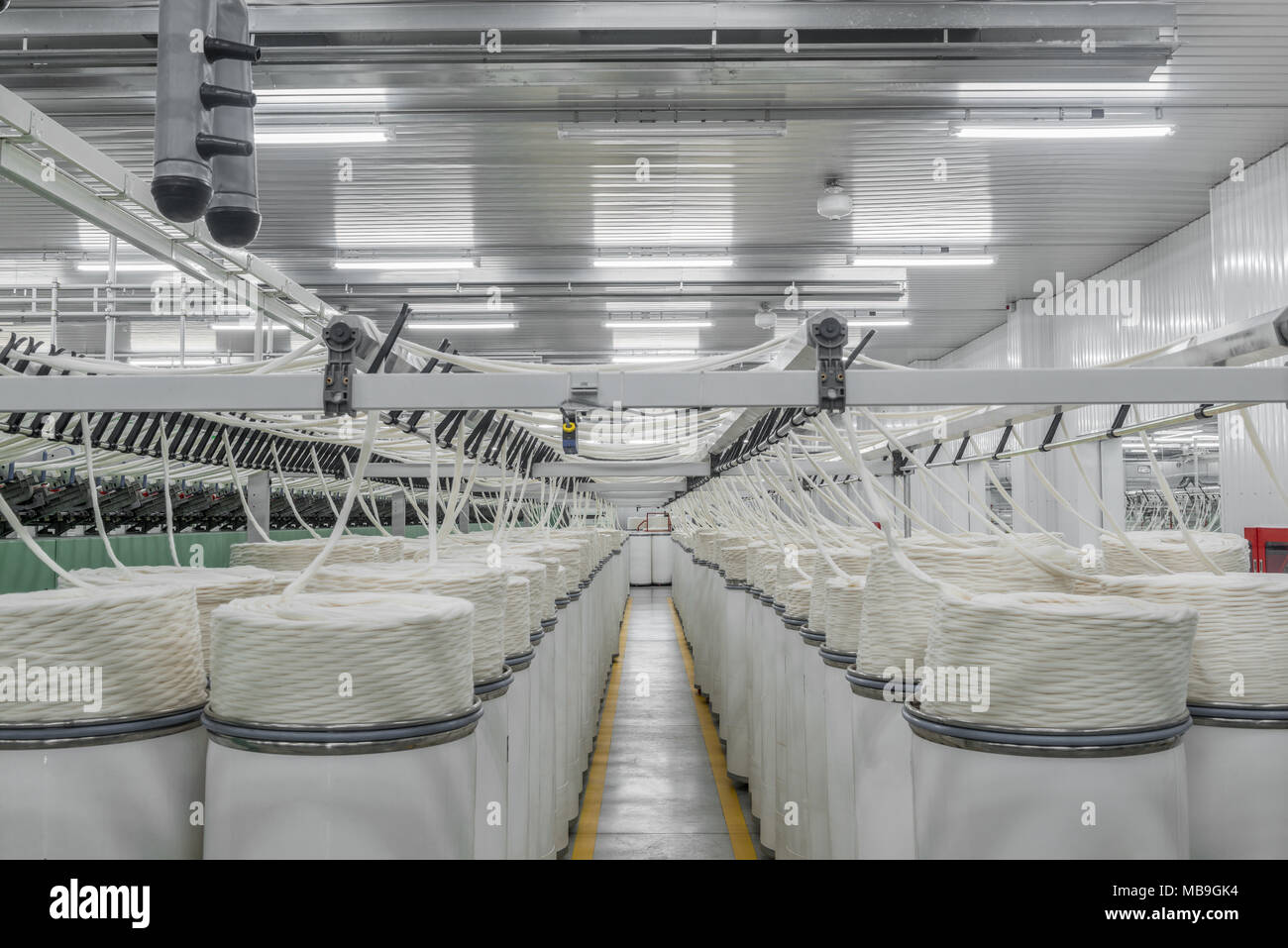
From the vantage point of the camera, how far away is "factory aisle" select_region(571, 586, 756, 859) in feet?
15.2

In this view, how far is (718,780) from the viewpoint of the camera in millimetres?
5770

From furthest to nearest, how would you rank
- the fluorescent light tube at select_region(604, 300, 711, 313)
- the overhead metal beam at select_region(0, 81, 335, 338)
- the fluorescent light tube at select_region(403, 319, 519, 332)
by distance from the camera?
the fluorescent light tube at select_region(403, 319, 519, 332) < the fluorescent light tube at select_region(604, 300, 711, 313) < the overhead metal beam at select_region(0, 81, 335, 338)

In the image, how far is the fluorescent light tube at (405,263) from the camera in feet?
34.1

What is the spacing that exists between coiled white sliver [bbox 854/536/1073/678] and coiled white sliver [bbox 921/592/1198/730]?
497mm

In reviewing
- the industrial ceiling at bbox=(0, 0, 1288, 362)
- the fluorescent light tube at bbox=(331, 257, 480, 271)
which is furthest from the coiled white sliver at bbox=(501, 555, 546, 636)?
the fluorescent light tube at bbox=(331, 257, 480, 271)

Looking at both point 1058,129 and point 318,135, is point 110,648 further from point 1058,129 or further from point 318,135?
point 1058,129

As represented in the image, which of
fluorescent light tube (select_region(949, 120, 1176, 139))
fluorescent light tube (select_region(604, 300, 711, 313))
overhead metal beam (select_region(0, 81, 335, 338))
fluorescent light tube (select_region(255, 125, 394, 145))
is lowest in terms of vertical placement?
overhead metal beam (select_region(0, 81, 335, 338))

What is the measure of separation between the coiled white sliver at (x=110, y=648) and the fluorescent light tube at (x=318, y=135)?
5.59 metres

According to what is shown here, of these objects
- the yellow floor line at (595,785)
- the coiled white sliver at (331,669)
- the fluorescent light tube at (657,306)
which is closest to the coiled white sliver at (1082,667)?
the coiled white sliver at (331,669)

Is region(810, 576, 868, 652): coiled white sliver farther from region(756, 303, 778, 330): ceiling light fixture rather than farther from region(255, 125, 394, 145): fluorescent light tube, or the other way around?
region(756, 303, 778, 330): ceiling light fixture

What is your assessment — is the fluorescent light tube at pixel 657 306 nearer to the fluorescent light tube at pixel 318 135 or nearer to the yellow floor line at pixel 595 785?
the yellow floor line at pixel 595 785

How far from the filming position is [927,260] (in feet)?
33.1

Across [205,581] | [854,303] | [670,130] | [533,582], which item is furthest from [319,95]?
[854,303]

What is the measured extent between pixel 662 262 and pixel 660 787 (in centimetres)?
676
